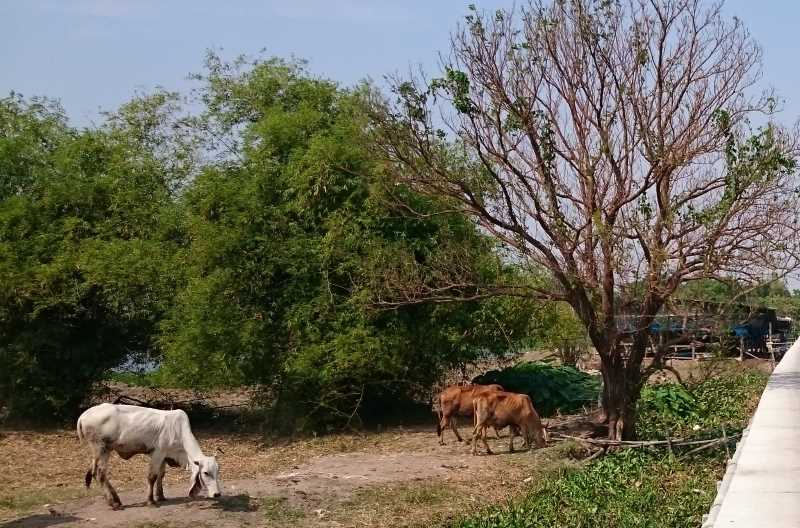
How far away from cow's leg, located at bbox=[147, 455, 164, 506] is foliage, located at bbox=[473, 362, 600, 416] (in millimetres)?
7712

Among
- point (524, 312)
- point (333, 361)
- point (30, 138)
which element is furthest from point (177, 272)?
point (524, 312)

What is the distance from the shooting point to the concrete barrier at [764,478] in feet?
24.0

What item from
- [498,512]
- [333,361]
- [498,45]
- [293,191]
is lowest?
[498,512]

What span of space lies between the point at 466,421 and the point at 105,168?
8379 mm

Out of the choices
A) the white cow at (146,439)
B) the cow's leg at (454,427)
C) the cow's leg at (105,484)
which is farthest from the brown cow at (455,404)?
the cow's leg at (105,484)

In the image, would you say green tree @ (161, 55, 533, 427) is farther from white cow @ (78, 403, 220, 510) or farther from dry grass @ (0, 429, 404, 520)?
white cow @ (78, 403, 220, 510)

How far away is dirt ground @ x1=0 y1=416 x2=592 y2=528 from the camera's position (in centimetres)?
901

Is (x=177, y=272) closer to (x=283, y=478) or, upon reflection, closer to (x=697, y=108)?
(x=283, y=478)

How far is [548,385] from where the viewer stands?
638 inches

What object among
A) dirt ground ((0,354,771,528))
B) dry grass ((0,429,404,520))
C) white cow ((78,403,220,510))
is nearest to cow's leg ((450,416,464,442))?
dirt ground ((0,354,771,528))

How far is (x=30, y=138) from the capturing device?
17672 mm

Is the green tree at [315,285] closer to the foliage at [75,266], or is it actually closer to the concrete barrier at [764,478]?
the foliage at [75,266]

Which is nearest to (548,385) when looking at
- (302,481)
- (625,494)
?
(625,494)

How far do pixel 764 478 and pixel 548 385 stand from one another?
7.40 metres
